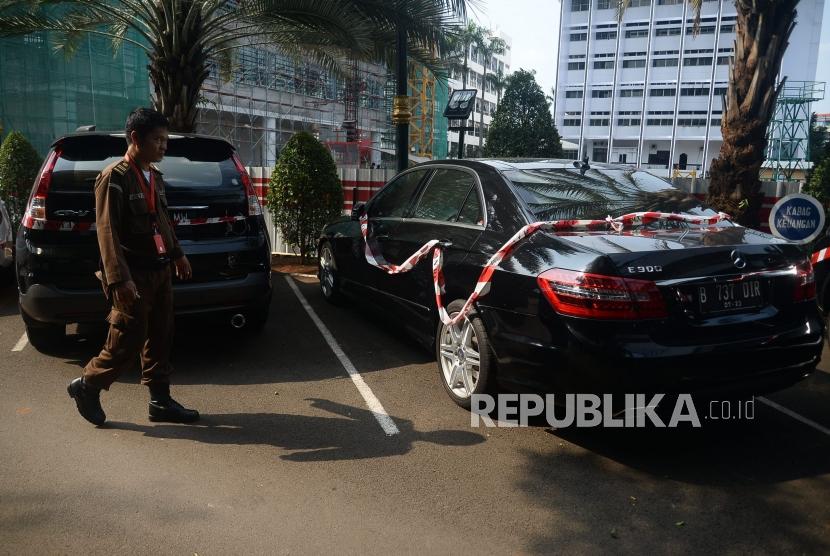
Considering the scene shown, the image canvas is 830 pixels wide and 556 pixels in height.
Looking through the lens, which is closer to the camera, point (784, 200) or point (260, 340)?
point (260, 340)

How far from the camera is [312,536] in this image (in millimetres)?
2971

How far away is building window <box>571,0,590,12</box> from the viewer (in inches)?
3157

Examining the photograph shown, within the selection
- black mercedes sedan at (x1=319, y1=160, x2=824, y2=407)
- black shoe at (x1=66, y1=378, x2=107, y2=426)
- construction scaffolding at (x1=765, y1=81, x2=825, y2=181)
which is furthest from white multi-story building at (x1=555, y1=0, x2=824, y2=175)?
black shoe at (x1=66, y1=378, x2=107, y2=426)

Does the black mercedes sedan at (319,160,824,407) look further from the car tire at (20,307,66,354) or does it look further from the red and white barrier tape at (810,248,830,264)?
the car tire at (20,307,66,354)

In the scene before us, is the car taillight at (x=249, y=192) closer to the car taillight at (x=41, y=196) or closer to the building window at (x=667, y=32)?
the car taillight at (x=41, y=196)

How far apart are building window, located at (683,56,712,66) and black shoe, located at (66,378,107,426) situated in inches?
3167

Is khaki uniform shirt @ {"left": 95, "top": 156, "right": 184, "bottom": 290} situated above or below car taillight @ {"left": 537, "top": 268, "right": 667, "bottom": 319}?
above

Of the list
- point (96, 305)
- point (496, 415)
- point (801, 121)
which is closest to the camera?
point (496, 415)

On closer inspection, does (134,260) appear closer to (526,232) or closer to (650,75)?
(526,232)

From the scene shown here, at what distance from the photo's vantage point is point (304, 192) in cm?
1026

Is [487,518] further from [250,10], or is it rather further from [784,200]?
[250,10]

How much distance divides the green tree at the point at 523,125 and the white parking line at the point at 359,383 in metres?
35.1

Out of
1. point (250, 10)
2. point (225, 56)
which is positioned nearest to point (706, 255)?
point (250, 10)

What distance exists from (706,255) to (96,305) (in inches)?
155
